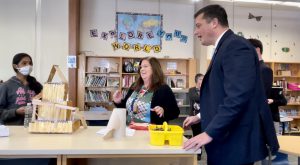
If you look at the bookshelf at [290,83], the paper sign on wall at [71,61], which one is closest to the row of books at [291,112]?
the bookshelf at [290,83]

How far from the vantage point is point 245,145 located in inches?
64.1

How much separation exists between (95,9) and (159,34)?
164cm

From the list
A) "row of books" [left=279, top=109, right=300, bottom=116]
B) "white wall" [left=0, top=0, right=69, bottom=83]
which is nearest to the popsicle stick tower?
"white wall" [left=0, top=0, right=69, bottom=83]

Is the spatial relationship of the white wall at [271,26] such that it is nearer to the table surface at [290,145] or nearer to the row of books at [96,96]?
the row of books at [96,96]

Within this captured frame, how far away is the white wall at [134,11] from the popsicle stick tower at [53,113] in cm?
541

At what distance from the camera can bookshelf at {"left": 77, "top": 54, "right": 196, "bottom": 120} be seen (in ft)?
24.0

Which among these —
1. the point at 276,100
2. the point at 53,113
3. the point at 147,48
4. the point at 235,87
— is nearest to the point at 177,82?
the point at 147,48

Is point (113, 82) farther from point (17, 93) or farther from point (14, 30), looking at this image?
point (17, 93)

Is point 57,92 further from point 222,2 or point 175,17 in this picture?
point 222,2

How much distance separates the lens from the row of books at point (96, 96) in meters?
7.35

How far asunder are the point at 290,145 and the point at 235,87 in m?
1.06

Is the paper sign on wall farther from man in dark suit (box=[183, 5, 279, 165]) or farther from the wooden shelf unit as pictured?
man in dark suit (box=[183, 5, 279, 165])

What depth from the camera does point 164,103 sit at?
2990 mm

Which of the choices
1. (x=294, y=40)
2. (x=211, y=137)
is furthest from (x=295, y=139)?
(x=294, y=40)
